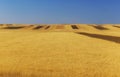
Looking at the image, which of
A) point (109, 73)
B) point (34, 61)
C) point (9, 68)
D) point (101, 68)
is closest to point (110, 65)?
point (101, 68)

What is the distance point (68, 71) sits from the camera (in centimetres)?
1222

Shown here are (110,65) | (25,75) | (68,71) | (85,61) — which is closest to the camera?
(25,75)

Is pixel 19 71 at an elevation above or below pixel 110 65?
above

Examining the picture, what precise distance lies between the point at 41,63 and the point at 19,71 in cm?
217

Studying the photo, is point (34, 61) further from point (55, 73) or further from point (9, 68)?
point (55, 73)

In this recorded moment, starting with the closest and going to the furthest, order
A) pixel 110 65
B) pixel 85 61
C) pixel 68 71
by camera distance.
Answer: pixel 68 71 < pixel 110 65 < pixel 85 61

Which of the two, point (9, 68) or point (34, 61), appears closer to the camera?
point (9, 68)

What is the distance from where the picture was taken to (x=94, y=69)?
12688 mm

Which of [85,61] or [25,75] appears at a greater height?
[25,75]

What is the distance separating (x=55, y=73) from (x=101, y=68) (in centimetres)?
244

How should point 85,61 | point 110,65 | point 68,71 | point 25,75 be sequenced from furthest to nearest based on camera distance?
1. point 85,61
2. point 110,65
3. point 68,71
4. point 25,75

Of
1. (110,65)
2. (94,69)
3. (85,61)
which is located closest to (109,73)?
(94,69)

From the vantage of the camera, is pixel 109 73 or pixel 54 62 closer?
pixel 109 73

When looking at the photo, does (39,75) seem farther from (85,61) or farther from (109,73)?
(85,61)
